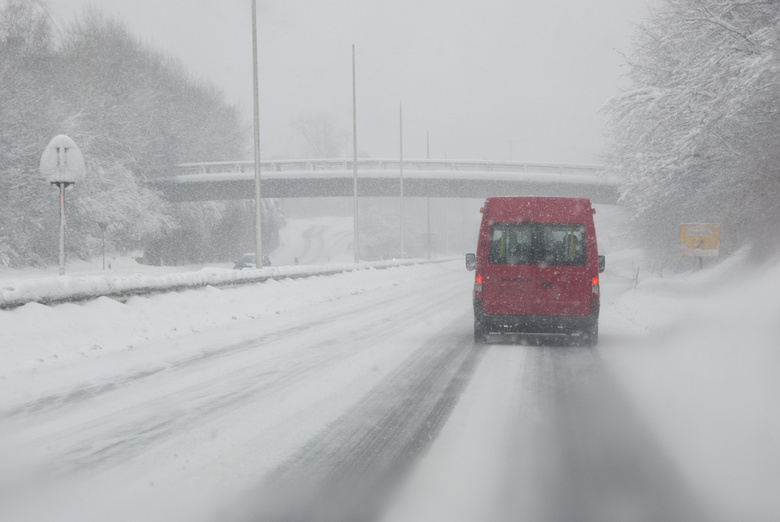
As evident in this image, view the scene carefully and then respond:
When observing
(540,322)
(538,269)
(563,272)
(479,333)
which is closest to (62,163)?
(479,333)

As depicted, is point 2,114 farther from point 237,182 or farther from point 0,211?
point 237,182

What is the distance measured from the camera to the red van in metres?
11.3

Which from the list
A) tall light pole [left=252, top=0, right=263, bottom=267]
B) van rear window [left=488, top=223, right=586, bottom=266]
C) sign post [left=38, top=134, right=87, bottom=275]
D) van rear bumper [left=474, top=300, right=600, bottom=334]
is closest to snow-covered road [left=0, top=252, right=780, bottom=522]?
van rear bumper [left=474, top=300, right=600, bottom=334]

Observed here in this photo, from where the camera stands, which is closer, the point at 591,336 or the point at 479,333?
the point at 591,336

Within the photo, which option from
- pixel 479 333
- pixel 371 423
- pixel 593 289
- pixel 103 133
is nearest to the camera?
pixel 371 423

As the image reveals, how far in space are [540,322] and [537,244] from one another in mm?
1201

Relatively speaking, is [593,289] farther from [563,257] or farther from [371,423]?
[371,423]

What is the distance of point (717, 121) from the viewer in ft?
61.2

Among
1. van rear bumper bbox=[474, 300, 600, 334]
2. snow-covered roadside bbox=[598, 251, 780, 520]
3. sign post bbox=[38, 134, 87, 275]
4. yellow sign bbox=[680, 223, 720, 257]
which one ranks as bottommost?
snow-covered roadside bbox=[598, 251, 780, 520]

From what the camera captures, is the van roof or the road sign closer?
the van roof

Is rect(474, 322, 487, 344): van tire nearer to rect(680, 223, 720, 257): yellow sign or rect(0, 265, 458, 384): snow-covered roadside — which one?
rect(0, 265, 458, 384): snow-covered roadside

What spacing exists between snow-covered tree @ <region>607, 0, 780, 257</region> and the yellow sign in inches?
35.5

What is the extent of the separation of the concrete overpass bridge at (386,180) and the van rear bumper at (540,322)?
3882 centimetres

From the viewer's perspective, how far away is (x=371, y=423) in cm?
607
